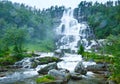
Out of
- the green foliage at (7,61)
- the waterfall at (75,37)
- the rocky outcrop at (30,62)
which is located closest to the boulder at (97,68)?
the rocky outcrop at (30,62)

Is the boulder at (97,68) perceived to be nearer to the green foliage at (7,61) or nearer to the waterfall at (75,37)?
the green foliage at (7,61)

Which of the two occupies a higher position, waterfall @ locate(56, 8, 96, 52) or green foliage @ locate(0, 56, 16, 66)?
waterfall @ locate(56, 8, 96, 52)

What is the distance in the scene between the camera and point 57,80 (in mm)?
52000

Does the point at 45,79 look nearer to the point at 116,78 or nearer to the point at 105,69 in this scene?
the point at 116,78

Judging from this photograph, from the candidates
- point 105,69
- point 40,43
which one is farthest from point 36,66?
point 40,43

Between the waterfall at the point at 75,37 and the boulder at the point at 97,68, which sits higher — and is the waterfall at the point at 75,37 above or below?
above

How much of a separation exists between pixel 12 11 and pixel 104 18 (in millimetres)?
69727

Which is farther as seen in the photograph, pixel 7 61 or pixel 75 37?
pixel 75 37

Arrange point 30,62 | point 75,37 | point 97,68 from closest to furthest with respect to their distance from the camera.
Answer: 1. point 97,68
2. point 30,62
3. point 75,37

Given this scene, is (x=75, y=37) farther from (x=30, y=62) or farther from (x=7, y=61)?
(x=30, y=62)

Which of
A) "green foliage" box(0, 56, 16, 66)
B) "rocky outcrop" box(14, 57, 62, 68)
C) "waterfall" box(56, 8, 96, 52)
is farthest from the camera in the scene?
"waterfall" box(56, 8, 96, 52)

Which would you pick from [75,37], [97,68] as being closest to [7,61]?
[97,68]

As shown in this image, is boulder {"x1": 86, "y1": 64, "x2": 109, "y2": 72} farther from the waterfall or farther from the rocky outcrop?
the waterfall

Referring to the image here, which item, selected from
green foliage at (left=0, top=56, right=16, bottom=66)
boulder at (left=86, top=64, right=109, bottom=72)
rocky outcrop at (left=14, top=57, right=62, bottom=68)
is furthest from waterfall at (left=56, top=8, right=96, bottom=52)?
boulder at (left=86, top=64, right=109, bottom=72)
